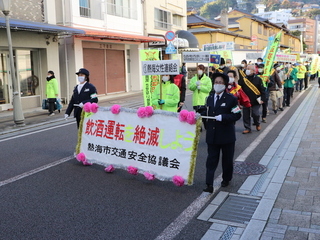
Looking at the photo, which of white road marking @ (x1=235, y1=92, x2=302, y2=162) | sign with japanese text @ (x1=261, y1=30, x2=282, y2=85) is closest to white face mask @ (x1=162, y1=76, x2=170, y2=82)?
white road marking @ (x1=235, y1=92, x2=302, y2=162)

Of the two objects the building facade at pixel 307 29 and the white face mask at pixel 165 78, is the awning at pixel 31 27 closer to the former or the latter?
the white face mask at pixel 165 78

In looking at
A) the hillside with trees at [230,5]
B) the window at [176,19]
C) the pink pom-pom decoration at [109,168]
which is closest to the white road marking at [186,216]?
the pink pom-pom decoration at [109,168]

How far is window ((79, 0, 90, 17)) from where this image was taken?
2069 centimetres

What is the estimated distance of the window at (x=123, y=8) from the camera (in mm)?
23422

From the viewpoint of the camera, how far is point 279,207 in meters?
4.84

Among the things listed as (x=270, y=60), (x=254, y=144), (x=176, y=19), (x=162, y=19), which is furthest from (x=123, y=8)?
(x=254, y=144)

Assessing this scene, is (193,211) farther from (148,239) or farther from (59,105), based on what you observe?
(59,105)

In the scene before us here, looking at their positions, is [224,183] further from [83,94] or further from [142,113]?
[83,94]

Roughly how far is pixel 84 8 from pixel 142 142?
16.8m

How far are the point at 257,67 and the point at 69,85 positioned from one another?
461 inches

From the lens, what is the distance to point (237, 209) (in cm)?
488

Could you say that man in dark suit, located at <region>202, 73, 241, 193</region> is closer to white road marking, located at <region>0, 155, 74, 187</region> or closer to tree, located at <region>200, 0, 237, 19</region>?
white road marking, located at <region>0, 155, 74, 187</region>

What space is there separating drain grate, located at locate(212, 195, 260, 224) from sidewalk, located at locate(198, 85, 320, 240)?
1 centimetres

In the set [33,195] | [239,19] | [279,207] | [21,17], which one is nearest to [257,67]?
[279,207]
